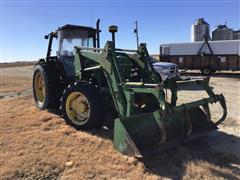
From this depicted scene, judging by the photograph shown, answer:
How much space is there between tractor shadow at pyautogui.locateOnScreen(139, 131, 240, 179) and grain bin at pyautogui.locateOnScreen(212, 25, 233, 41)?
28.3 m

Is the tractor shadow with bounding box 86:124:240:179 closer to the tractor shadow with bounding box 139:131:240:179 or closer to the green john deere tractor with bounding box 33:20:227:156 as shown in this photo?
the tractor shadow with bounding box 139:131:240:179

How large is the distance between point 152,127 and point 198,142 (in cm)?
115

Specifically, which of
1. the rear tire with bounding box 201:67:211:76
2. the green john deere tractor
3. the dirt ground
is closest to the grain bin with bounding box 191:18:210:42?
the rear tire with bounding box 201:67:211:76

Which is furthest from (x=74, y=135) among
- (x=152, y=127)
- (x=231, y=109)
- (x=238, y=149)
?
(x=231, y=109)

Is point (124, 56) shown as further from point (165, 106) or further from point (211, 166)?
point (211, 166)

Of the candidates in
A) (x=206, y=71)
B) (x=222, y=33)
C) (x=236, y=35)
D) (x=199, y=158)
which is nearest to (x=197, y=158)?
(x=199, y=158)

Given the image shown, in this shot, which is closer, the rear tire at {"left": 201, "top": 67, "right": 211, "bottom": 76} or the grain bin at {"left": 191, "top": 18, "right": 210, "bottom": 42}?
the rear tire at {"left": 201, "top": 67, "right": 211, "bottom": 76}

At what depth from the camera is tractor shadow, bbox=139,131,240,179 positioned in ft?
14.5

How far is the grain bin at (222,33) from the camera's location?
31.9 meters

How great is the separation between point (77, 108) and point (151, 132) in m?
2.03

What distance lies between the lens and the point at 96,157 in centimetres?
493

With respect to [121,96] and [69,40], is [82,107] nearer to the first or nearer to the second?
[121,96]

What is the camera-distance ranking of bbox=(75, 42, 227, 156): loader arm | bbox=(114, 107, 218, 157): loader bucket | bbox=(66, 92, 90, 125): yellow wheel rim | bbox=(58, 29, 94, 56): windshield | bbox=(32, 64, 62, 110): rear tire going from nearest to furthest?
bbox=(114, 107, 218, 157): loader bucket
bbox=(75, 42, 227, 156): loader arm
bbox=(66, 92, 90, 125): yellow wheel rim
bbox=(32, 64, 62, 110): rear tire
bbox=(58, 29, 94, 56): windshield

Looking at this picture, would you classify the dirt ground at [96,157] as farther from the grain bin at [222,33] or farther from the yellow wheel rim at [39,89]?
the grain bin at [222,33]
